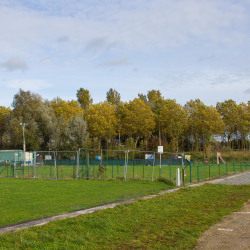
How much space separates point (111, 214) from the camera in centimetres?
962

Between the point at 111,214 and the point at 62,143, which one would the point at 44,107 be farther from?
the point at 111,214

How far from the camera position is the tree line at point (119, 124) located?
66.0 m

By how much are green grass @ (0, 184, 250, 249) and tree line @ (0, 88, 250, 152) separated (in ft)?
170

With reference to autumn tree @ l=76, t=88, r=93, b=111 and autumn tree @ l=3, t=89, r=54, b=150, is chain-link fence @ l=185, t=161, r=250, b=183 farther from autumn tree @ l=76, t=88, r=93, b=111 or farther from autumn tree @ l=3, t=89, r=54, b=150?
autumn tree @ l=76, t=88, r=93, b=111

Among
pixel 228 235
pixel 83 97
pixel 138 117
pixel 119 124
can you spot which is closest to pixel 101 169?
pixel 228 235

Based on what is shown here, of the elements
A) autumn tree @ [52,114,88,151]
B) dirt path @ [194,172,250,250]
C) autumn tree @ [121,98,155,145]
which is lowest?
dirt path @ [194,172,250,250]

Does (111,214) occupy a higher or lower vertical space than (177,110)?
lower

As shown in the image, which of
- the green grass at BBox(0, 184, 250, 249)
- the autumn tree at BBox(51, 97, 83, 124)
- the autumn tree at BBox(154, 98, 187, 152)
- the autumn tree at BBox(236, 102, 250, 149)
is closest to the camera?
the green grass at BBox(0, 184, 250, 249)

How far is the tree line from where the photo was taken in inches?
2598

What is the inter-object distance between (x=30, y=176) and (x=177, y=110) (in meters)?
51.3

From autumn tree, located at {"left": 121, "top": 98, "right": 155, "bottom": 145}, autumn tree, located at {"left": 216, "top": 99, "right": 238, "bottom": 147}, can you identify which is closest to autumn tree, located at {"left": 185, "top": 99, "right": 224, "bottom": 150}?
autumn tree, located at {"left": 216, "top": 99, "right": 238, "bottom": 147}

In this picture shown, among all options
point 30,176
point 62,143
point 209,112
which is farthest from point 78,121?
point 30,176

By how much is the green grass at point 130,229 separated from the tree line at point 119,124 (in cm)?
5178

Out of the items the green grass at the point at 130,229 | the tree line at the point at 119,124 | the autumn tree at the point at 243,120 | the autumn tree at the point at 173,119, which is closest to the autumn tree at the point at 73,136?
the tree line at the point at 119,124
